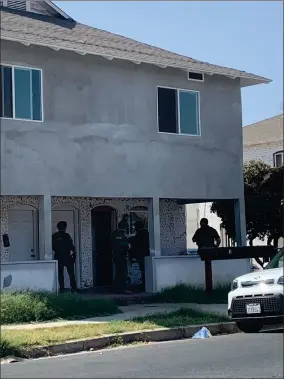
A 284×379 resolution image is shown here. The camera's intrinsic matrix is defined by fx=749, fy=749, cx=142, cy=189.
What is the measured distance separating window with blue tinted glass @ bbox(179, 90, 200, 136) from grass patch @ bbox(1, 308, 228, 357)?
6636 mm

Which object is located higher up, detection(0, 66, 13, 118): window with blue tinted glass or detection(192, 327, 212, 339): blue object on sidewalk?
detection(0, 66, 13, 118): window with blue tinted glass

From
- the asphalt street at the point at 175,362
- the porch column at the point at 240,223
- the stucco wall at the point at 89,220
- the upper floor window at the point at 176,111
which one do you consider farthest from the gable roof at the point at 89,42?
the asphalt street at the point at 175,362

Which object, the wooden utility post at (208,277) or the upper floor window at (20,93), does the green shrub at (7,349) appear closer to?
the upper floor window at (20,93)

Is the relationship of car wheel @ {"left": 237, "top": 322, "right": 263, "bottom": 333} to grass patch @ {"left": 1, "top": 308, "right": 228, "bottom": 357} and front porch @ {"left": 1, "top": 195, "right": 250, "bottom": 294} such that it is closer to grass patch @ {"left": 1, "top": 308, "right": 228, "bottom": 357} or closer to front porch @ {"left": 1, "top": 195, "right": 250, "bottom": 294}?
grass patch @ {"left": 1, "top": 308, "right": 228, "bottom": 357}

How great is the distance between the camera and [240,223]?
21547 millimetres

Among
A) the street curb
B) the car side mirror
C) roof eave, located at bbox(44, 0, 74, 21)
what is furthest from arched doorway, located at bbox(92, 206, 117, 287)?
the street curb

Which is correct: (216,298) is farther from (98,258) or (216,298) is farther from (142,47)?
(142,47)

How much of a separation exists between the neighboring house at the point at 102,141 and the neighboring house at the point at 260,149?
11989mm

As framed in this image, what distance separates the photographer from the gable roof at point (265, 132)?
35497mm

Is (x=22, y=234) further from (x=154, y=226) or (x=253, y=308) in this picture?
(x=253, y=308)

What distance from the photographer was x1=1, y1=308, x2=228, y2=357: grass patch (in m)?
11.9

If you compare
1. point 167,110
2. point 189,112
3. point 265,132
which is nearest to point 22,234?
point 167,110

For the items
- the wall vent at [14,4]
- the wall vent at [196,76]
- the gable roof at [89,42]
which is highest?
the wall vent at [14,4]

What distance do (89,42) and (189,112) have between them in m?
3.52
